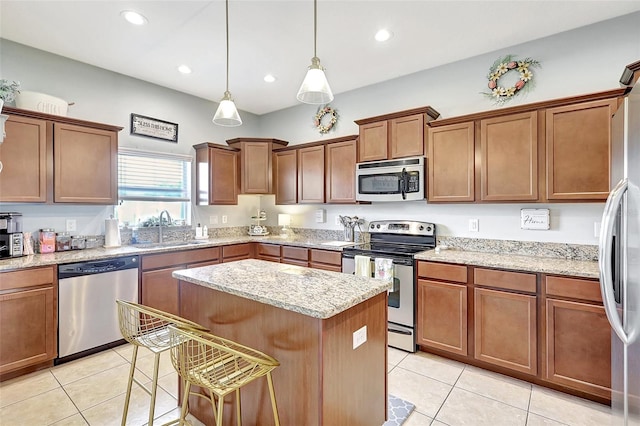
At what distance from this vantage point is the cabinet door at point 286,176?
4.43 meters

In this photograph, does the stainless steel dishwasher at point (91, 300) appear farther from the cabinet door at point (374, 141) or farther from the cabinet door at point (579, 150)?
the cabinet door at point (579, 150)

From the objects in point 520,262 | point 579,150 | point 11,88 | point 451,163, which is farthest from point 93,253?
point 579,150

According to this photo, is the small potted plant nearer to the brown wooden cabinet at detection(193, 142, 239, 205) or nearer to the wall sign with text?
the brown wooden cabinet at detection(193, 142, 239, 205)

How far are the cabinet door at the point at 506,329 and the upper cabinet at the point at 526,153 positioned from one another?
89 centimetres

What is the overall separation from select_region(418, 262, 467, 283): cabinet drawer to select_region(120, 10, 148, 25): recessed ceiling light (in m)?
3.23

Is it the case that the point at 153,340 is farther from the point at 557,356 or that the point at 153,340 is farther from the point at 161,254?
the point at 557,356

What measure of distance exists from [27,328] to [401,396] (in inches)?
118

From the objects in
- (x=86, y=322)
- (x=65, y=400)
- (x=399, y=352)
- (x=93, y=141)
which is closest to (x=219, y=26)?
(x=93, y=141)

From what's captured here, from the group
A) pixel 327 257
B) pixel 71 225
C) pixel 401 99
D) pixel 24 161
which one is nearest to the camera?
pixel 24 161

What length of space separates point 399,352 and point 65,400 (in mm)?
2706

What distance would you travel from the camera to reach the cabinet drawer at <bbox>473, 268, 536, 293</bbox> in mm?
2342

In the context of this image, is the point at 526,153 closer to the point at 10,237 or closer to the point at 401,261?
the point at 401,261

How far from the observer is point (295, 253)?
12.9ft

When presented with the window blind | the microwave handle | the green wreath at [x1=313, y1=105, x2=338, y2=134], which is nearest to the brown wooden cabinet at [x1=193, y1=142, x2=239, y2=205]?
the window blind
